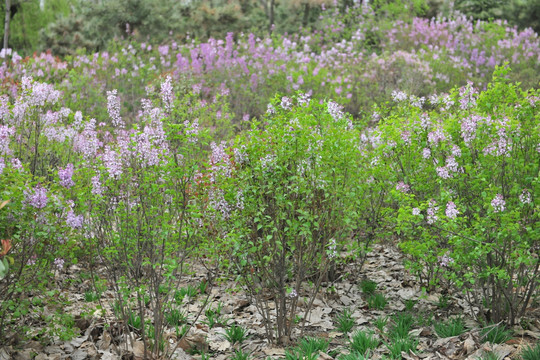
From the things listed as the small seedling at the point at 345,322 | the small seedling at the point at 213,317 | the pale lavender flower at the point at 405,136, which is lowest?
the small seedling at the point at 213,317

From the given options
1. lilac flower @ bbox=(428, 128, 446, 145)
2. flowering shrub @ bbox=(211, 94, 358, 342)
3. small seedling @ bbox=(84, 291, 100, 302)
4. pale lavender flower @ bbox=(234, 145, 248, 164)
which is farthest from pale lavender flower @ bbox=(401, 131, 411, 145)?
small seedling @ bbox=(84, 291, 100, 302)

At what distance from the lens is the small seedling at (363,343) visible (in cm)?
367

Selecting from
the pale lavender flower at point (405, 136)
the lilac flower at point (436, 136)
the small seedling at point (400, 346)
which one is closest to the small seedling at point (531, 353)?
the small seedling at point (400, 346)

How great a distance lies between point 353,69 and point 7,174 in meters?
8.51

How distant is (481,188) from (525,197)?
1.05 ft

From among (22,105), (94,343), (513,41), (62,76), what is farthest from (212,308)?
(513,41)

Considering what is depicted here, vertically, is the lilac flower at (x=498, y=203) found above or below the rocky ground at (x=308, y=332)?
above

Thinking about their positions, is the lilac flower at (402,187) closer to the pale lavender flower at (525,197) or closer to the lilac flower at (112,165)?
the pale lavender flower at (525,197)

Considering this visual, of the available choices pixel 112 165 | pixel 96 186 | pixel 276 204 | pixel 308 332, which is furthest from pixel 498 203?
pixel 96 186

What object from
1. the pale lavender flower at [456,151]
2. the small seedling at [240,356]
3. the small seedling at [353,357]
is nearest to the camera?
the small seedling at [353,357]

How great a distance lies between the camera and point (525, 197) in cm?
352

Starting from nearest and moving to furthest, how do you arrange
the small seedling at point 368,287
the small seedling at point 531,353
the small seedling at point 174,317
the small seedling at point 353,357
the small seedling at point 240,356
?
the small seedling at point 531,353 → the small seedling at point 353,357 → the small seedling at point 240,356 → the small seedling at point 174,317 → the small seedling at point 368,287

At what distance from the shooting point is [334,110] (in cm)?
407

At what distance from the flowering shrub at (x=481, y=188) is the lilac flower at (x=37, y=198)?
227 centimetres
